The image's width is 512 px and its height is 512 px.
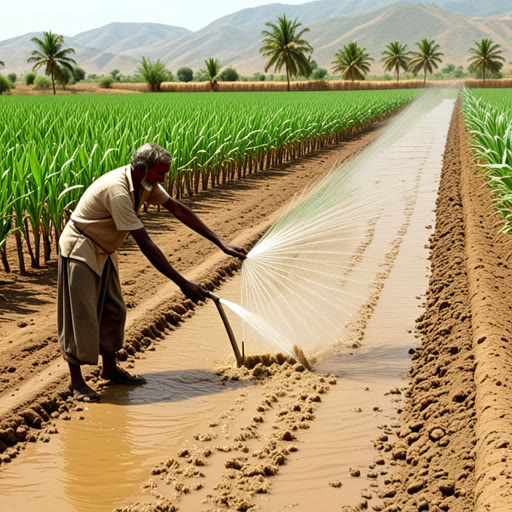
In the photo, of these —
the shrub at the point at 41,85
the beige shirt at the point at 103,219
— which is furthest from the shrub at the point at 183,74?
the beige shirt at the point at 103,219

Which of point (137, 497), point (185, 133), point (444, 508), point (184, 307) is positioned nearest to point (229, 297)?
point (184, 307)

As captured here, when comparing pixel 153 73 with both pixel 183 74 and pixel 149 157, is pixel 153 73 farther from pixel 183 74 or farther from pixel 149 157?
pixel 149 157

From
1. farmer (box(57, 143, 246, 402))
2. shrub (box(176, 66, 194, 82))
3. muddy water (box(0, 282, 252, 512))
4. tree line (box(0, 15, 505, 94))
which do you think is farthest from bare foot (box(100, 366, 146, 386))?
shrub (box(176, 66, 194, 82))

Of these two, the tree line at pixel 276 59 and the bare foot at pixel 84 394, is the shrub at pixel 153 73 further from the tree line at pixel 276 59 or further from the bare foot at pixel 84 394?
the bare foot at pixel 84 394

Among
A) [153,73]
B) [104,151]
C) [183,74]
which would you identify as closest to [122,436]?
[104,151]

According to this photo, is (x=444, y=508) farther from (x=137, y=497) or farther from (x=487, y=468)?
(x=137, y=497)

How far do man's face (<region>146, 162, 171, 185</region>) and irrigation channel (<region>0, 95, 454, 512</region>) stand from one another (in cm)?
122

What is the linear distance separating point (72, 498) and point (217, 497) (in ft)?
2.05

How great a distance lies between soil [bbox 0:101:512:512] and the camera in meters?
2.81

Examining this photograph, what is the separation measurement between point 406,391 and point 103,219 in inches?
74.4

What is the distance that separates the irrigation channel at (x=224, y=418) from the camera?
9.67ft

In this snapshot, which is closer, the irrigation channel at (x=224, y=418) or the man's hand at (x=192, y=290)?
the irrigation channel at (x=224, y=418)

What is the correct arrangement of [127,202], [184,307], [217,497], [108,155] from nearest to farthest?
[217,497] → [127,202] → [184,307] → [108,155]

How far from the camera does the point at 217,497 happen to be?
111 inches
